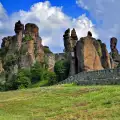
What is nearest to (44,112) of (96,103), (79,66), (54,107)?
(54,107)

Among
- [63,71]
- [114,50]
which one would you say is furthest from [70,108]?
[114,50]

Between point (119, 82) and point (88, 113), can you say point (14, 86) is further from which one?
point (88, 113)

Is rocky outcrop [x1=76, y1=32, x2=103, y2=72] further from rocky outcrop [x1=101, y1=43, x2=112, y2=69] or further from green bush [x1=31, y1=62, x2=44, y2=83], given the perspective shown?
green bush [x1=31, y1=62, x2=44, y2=83]

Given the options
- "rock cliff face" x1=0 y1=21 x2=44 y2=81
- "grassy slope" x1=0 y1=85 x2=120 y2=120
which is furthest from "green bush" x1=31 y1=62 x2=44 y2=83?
"grassy slope" x1=0 y1=85 x2=120 y2=120

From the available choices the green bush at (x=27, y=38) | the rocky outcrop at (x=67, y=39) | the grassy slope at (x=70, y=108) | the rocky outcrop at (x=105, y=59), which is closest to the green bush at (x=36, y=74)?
the green bush at (x=27, y=38)

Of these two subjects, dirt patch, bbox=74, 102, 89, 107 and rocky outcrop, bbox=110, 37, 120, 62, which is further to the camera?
rocky outcrop, bbox=110, 37, 120, 62

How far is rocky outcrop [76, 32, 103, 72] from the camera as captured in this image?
309 feet

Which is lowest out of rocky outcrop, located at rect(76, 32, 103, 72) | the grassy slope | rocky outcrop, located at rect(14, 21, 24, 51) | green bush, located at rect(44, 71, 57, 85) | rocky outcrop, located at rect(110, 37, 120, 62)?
the grassy slope

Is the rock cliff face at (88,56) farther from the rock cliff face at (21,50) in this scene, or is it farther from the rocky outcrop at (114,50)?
the rocky outcrop at (114,50)

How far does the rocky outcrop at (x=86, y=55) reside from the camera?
94312 mm

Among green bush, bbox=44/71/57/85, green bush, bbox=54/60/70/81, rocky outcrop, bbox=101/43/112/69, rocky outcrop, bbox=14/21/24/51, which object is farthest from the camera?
rocky outcrop, bbox=14/21/24/51

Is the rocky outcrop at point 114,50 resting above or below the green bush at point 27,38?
below

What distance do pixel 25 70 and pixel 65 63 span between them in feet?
42.9

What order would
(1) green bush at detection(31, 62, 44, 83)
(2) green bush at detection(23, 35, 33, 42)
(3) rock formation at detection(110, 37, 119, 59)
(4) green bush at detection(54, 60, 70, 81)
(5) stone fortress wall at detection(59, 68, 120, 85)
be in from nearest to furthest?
1. (5) stone fortress wall at detection(59, 68, 120, 85)
2. (4) green bush at detection(54, 60, 70, 81)
3. (1) green bush at detection(31, 62, 44, 83)
4. (2) green bush at detection(23, 35, 33, 42)
5. (3) rock formation at detection(110, 37, 119, 59)
